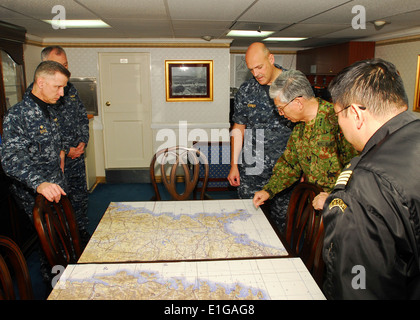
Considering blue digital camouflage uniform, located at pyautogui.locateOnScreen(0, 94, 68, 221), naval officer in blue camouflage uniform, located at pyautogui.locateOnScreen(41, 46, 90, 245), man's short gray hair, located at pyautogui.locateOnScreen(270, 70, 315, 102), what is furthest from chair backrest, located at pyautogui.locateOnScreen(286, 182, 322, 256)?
naval officer in blue camouflage uniform, located at pyautogui.locateOnScreen(41, 46, 90, 245)

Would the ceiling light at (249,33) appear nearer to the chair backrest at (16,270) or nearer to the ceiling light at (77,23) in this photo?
the ceiling light at (77,23)

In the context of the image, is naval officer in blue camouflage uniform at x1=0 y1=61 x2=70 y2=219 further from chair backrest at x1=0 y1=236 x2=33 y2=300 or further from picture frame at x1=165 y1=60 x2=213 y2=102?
picture frame at x1=165 y1=60 x2=213 y2=102

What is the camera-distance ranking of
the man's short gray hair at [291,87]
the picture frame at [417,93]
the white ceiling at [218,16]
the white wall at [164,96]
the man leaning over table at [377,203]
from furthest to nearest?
1. the white wall at [164,96]
2. the picture frame at [417,93]
3. the white ceiling at [218,16]
4. the man's short gray hair at [291,87]
5. the man leaning over table at [377,203]

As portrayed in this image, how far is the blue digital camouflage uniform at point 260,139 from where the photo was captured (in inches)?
108

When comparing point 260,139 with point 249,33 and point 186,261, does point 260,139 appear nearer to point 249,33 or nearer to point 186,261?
point 186,261

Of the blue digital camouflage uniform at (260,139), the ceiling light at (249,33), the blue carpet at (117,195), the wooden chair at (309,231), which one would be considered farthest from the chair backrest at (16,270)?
the ceiling light at (249,33)

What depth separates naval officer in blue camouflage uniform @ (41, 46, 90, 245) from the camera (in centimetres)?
302

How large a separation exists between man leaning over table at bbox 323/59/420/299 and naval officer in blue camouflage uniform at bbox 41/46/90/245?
8.48ft

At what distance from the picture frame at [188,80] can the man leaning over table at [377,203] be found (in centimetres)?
471

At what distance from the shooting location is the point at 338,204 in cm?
100
